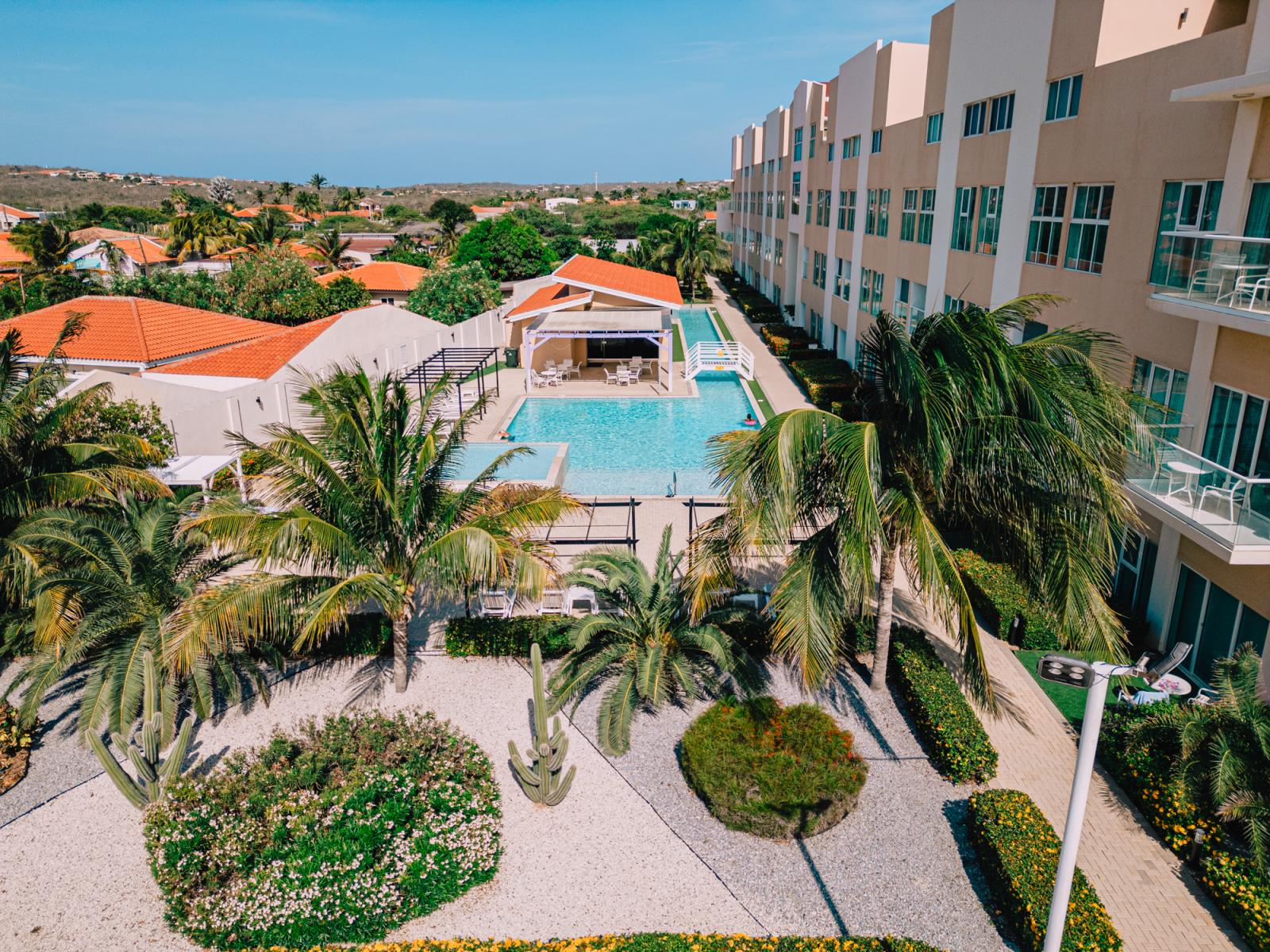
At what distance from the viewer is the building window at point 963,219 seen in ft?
65.5

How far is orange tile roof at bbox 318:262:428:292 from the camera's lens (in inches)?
1766

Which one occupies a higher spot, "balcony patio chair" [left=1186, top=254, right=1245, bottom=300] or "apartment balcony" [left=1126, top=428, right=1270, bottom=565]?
"balcony patio chair" [left=1186, top=254, right=1245, bottom=300]

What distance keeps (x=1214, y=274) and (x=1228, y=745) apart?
19.9ft

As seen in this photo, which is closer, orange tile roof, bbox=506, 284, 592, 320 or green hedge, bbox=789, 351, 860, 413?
green hedge, bbox=789, 351, 860, 413

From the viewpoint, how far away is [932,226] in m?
22.3

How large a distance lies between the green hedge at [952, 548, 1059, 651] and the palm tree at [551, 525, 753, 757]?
4.83 m

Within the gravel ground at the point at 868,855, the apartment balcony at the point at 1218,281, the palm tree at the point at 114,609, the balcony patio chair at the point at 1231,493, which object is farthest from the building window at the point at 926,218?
the palm tree at the point at 114,609

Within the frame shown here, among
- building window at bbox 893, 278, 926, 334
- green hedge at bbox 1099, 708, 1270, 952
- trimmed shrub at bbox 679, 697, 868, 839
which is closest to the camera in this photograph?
green hedge at bbox 1099, 708, 1270, 952

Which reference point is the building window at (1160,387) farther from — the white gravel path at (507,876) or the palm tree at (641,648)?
the white gravel path at (507,876)

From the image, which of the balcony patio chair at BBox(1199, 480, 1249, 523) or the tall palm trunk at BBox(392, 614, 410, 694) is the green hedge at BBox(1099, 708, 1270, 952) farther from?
the tall palm trunk at BBox(392, 614, 410, 694)

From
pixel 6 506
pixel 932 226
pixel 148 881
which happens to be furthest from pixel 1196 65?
pixel 6 506

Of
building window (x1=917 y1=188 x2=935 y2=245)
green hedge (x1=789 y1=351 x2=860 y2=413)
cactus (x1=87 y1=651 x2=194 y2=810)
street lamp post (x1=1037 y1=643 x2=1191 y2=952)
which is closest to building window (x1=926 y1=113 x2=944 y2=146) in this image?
building window (x1=917 y1=188 x2=935 y2=245)

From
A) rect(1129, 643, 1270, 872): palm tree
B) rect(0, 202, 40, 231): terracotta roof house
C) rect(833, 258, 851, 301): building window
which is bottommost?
rect(1129, 643, 1270, 872): palm tree

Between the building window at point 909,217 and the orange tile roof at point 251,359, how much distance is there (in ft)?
61.8
